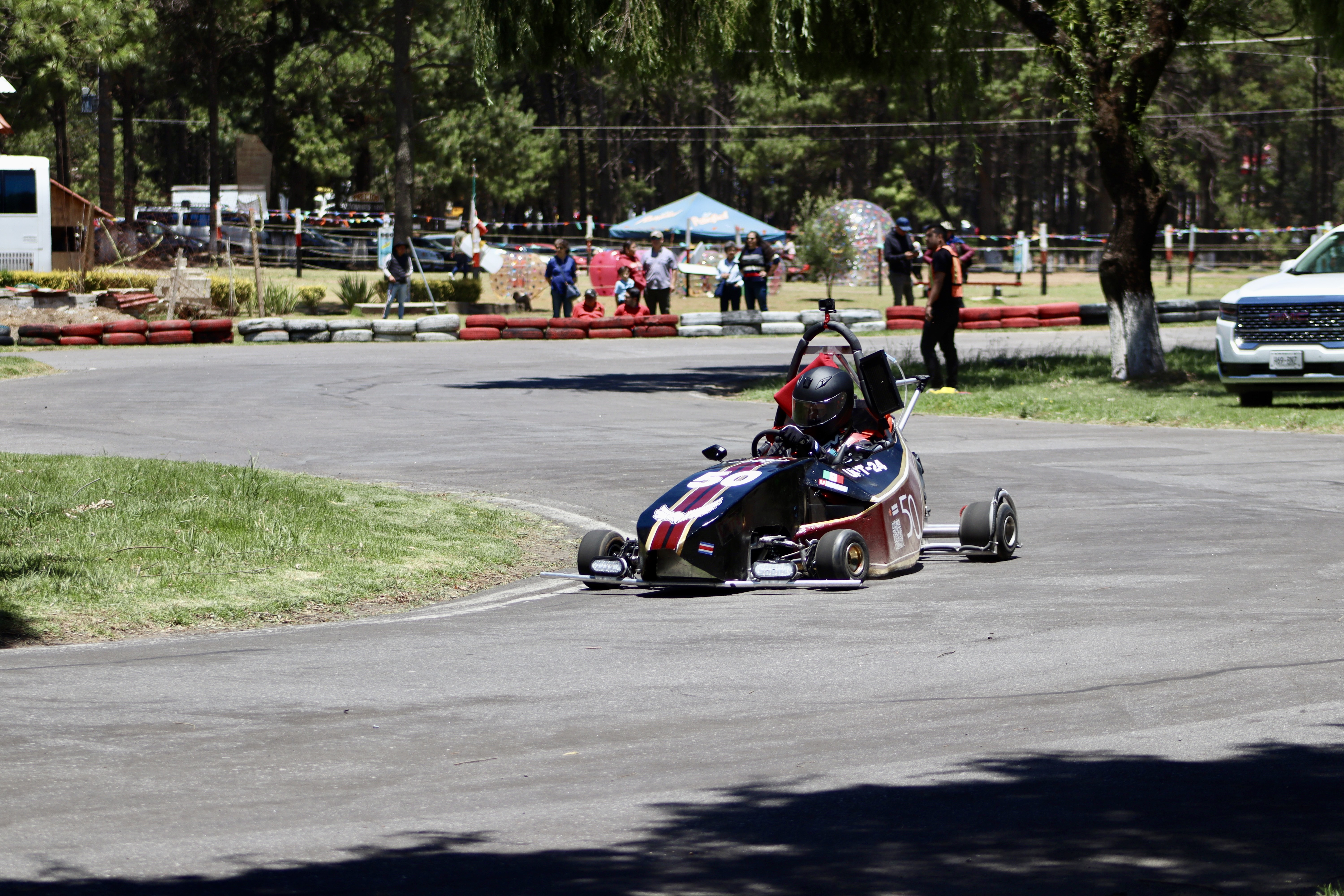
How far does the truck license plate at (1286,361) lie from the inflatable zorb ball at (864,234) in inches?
1235

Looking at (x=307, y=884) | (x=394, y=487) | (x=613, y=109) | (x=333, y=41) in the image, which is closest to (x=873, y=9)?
(x=394, y=487)

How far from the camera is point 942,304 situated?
1966 cm

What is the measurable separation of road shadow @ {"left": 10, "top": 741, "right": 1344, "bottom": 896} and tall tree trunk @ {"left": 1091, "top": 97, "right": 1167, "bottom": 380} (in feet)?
53.0

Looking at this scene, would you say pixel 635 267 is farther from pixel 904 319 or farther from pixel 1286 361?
pixel 1286 361

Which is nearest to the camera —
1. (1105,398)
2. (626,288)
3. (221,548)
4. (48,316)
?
(221,548)

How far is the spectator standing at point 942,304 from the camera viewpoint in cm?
1959

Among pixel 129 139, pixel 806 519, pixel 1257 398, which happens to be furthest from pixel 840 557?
pixel 129 139

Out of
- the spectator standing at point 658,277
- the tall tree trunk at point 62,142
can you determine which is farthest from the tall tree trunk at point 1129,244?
the tall tree trunk at point 62,142

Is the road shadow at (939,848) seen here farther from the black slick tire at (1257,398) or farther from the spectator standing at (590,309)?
the spectator standing at (590,309)

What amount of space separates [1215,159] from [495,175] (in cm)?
4282

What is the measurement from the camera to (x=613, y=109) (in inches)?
3529

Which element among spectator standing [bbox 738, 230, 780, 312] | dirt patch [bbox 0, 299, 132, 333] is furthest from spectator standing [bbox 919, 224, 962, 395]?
dirt patch [bbox 0, 299, 132, 333]

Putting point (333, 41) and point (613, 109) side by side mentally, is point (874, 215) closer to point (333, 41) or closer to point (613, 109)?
point (333, 41)

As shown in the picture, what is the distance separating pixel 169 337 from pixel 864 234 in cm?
2693
